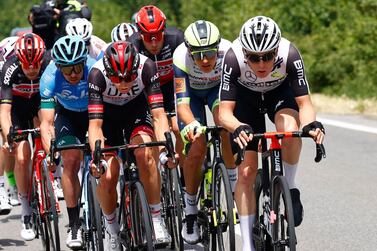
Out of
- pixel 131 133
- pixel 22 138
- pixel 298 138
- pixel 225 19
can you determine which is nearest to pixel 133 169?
pixel 131 133

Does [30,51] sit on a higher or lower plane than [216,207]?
higher

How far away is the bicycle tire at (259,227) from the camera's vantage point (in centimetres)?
719

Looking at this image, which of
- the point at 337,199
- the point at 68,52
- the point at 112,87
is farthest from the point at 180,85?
the point at 337,199

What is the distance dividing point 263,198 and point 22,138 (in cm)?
330

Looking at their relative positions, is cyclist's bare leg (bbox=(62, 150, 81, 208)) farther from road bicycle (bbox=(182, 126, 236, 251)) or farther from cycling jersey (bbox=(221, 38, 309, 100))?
cycling jersey (bbox=(221, 38, 309, 100))

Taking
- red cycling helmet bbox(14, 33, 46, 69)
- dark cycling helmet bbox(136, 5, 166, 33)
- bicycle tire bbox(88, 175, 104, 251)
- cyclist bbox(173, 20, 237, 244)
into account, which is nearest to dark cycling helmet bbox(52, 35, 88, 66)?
cyclist bbox(173, 20, 237, 244)

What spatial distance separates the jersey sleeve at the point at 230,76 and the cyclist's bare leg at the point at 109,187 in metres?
1.04

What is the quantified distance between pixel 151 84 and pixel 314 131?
1614 mm

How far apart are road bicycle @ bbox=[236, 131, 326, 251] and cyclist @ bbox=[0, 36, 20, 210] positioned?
3821mm

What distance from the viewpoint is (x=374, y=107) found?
17.9 m

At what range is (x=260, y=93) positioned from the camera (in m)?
7.67

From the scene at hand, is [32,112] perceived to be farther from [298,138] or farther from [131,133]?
[298,138]

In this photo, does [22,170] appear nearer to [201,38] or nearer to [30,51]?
[30,51]

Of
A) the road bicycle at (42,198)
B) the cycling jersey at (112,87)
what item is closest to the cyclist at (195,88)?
the cycling jersey at (112,87)
